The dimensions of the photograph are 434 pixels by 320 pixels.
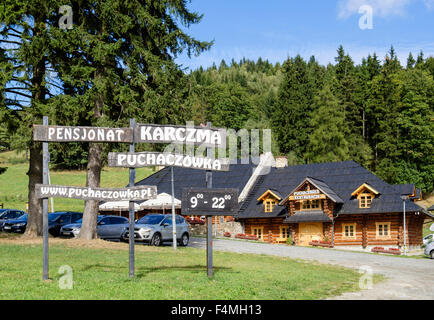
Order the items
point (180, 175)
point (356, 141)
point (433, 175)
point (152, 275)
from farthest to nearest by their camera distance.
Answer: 1. point (356, 141)
2. point (433, 175)
3. point (180, 175)
4. point (152, 275)

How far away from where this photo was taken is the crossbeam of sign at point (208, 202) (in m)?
12.7

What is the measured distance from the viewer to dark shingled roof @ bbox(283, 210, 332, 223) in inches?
1489

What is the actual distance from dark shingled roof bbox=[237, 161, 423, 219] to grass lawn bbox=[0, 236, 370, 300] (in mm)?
20768

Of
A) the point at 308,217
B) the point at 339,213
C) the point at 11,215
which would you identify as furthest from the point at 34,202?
the point at 339,213

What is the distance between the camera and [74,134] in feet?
40.1

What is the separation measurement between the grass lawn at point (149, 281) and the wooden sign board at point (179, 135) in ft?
11.4

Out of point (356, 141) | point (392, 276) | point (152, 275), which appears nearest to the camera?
point (152, 275)

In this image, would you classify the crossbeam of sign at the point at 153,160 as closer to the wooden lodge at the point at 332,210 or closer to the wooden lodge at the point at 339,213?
the wooden lodge at the point at 332,210

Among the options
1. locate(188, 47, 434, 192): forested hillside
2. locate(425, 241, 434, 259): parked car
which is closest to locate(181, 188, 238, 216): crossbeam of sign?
locate(425, 241, 434, 259): parked car

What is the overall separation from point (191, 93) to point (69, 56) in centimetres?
608

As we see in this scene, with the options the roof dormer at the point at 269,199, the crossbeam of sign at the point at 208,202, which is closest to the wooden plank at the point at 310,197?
the roof dormer at the point at 269,199
